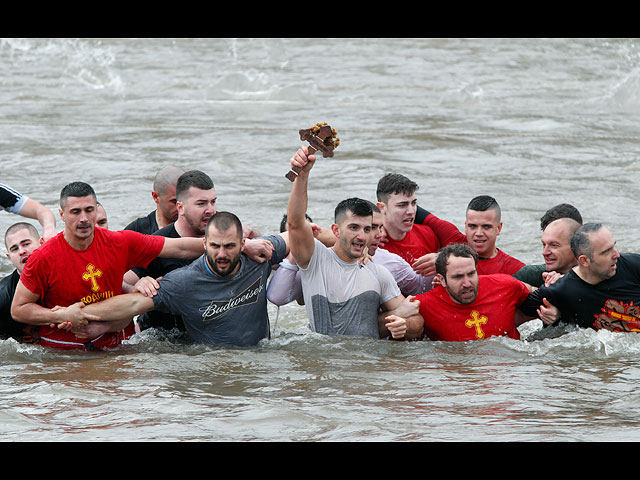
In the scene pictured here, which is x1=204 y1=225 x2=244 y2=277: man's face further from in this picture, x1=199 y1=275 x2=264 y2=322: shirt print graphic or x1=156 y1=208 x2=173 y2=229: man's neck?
x1=156 y1=208 x2=173 y2=229: man's neck

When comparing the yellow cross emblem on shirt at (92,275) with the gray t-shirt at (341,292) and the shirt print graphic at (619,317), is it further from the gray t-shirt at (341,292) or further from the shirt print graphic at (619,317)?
the shirt print graphic at (619,317)

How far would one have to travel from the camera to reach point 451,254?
23.5 feet

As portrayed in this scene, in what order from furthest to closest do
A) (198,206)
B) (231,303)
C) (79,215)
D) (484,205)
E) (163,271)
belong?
1. (484,205)
2. (163,271)
3. (198,206)
4. (231,303)
5. (79,215)

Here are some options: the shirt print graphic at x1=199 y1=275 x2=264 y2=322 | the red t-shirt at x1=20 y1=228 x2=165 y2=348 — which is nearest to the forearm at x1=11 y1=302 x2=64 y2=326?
the red t-shirt at x1=20 y1=228 x2=165 y2=348

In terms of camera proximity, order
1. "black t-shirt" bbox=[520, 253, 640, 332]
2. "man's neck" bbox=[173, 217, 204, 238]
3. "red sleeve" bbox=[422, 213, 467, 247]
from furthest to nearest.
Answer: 1. "red sleeve" bbox=[422, 213, 467, 247]
2. "man's neck" bbox=[173, 217, 204, 238]
3. "black t-shirt" bbox=[520, 253, 640, 332]

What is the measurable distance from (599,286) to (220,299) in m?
2.85

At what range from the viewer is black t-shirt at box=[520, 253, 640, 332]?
706 centimetres

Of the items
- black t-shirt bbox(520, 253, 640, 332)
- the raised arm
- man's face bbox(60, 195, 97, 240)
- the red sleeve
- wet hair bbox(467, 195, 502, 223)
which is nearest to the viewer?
man's face bbox(60, 195, 97, 240)

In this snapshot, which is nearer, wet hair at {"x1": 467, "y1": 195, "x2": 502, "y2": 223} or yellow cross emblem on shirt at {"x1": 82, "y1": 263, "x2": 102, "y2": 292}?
yellow cross emblem on shirt at {"x1": 82, "y1": 263, "x2": 102, "y2": 292}

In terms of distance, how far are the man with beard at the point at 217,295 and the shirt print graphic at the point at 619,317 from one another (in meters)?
2.48

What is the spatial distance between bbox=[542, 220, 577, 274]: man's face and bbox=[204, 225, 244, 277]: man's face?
2.49m

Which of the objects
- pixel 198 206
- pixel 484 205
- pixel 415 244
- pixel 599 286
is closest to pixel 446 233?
pixel 415 244

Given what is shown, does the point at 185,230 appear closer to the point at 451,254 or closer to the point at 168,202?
the point at 168,202

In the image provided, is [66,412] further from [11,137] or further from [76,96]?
[76,96]
